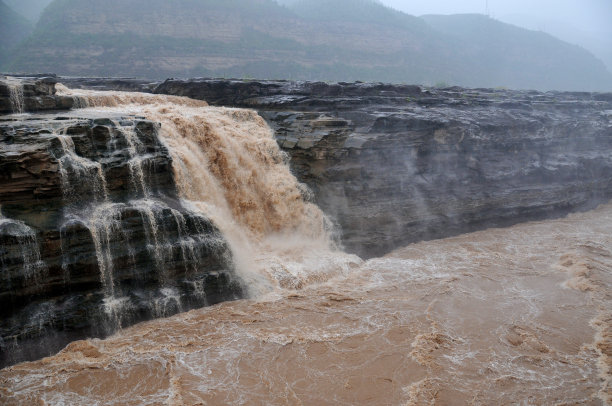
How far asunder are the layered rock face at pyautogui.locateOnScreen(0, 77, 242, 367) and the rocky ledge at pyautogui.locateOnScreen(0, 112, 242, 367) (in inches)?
0.7

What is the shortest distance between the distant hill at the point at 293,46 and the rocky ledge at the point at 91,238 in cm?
2564

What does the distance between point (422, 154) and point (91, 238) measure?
417 inches

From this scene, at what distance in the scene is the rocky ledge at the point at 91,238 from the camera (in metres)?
8.21

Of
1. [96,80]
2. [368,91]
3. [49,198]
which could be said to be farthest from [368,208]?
[96,80]

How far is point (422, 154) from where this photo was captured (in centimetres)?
1551

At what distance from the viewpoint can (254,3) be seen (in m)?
46.2

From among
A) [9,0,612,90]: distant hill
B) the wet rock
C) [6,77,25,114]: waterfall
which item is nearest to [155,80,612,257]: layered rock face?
the wet rock

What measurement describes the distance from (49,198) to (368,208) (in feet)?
27.9

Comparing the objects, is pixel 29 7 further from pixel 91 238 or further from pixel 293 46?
pixel 91 238

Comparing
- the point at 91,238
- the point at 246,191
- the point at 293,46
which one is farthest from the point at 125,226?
the point at 293,46

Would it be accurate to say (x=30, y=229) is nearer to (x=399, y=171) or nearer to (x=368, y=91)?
(x=399, y=171)

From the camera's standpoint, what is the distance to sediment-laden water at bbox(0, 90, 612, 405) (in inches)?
285

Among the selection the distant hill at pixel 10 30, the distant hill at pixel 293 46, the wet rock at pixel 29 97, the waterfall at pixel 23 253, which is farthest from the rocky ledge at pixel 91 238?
the distant hill at pixel 10 30

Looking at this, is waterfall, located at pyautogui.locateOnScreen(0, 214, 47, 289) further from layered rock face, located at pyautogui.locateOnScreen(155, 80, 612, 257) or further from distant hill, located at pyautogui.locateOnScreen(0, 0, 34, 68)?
distant hill, located at pyautogui.locateOnScreen(0, 0, 34, 68)
